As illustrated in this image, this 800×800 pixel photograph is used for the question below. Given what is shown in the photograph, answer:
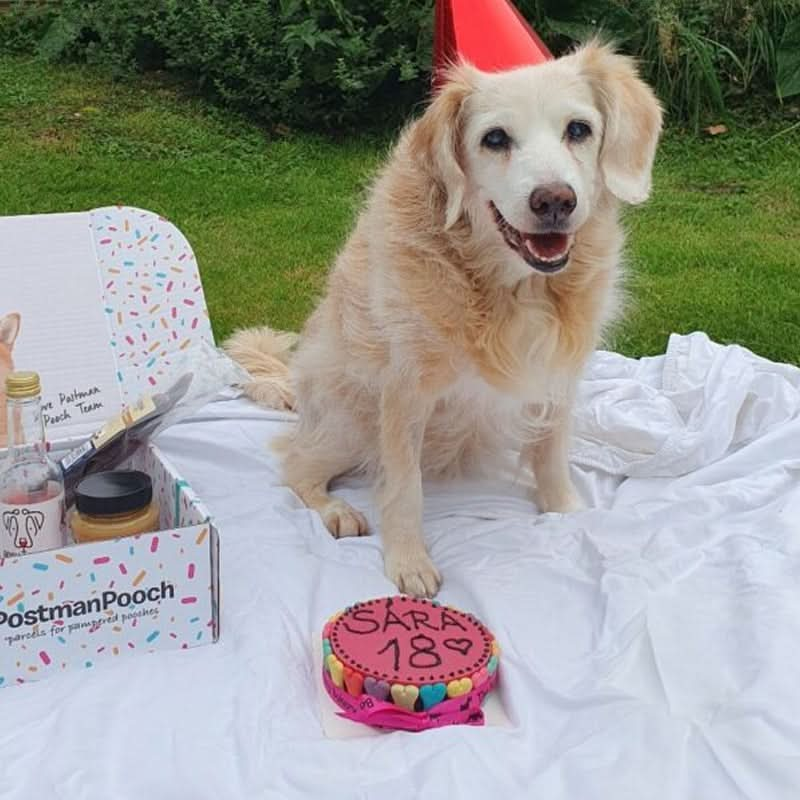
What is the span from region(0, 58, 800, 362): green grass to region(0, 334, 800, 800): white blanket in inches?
48.3

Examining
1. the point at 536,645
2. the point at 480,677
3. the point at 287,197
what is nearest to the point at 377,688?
the point at 480,677

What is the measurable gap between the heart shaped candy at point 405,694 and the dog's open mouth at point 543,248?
2.92ft

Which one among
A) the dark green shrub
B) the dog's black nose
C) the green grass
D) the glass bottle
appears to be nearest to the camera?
the glass bottle

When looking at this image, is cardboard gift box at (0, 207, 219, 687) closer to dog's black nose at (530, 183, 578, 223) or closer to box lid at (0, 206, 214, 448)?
box lid at (0, 206, 214, 448)

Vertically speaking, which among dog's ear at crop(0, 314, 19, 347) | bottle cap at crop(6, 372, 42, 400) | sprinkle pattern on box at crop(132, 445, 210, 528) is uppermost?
Answer: bottle cap at crop(6, 372, 42, 400)

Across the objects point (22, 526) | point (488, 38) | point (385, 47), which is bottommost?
point (22, 526)

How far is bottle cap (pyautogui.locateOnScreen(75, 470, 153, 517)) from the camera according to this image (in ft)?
6.37

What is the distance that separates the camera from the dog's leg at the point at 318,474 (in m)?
2.67

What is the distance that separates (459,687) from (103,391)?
1215mm

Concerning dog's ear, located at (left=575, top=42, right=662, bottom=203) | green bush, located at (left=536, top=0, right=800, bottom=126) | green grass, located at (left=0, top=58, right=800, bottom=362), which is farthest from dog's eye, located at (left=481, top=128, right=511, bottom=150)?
green bush, located at (left=536, top=0, right=800, bottom=126)

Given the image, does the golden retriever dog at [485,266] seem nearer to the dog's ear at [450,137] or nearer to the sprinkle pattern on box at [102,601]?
the dog's ear at [450,137]

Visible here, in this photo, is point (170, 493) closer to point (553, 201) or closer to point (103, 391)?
point (103, 391)

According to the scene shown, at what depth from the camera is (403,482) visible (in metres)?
2.48

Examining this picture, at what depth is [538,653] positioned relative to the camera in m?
2.05
